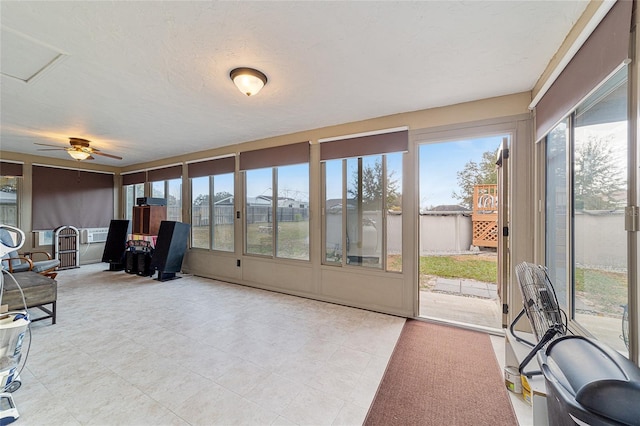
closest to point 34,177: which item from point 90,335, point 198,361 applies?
point 90,335

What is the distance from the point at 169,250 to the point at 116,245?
2.01 m

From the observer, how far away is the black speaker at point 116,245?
5.55 meters

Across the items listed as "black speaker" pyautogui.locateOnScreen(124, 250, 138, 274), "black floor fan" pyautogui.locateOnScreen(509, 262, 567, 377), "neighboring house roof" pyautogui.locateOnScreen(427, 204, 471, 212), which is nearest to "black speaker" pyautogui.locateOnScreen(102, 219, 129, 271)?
"black speaker" pyautogui.locateOnScreen(124, 250, 138, 274)

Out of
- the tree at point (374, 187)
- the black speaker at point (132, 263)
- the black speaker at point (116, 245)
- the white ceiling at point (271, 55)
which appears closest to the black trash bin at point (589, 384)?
the white ceiling at point (271, 55)

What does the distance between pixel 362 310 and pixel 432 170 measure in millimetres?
2905

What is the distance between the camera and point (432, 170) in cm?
473

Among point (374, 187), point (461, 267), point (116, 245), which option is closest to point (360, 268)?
point (374, 187)

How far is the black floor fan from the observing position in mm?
1498

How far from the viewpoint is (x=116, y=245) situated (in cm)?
570

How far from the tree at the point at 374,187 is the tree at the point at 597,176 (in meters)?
1.63

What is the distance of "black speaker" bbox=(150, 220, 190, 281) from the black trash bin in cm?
518

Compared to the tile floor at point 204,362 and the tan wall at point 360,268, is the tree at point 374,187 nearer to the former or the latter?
the tan wall at point 360,268

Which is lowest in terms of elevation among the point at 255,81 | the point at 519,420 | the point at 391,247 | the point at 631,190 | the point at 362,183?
the point at 519,420

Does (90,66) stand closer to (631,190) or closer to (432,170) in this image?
(631,190)
